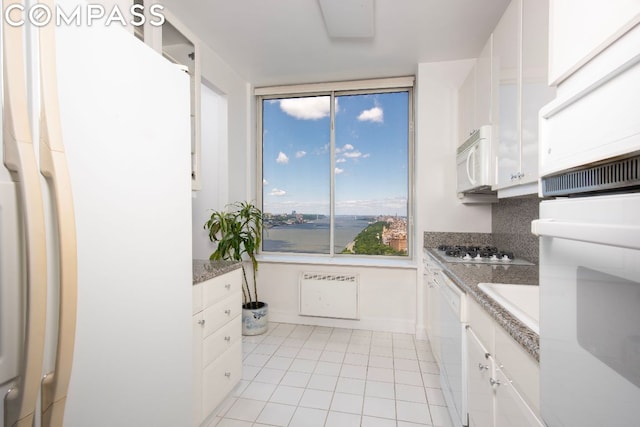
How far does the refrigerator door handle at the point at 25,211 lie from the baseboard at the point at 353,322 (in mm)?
2897

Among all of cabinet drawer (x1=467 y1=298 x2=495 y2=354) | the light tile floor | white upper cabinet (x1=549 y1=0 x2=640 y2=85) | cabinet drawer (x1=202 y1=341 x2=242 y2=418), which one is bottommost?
the light tile floor

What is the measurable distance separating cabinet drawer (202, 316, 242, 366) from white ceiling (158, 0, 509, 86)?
7.35 ft

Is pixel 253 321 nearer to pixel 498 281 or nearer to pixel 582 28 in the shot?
pixel 498 281

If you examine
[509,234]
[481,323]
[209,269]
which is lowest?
[481,323]

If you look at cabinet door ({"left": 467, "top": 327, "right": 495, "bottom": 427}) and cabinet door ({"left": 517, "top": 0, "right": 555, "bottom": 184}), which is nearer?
cabinet door ({"left": 467, "top": 327, "right": 495, "bottom": 427})

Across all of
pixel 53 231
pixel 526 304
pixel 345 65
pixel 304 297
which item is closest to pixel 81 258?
pixel 53 231

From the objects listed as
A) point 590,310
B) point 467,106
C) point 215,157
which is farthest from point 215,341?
point 467,106

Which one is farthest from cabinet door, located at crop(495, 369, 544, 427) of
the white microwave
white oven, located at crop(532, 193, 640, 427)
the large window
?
the large window

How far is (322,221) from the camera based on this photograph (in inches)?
144

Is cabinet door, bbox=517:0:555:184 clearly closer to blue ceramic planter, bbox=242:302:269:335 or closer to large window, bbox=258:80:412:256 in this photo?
large window, bbox=258:80:412:256

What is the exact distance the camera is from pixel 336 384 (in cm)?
218

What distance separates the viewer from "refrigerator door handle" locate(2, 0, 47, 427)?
0.60 meters

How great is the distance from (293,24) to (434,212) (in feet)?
7.00

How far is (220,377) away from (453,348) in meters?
1.36
